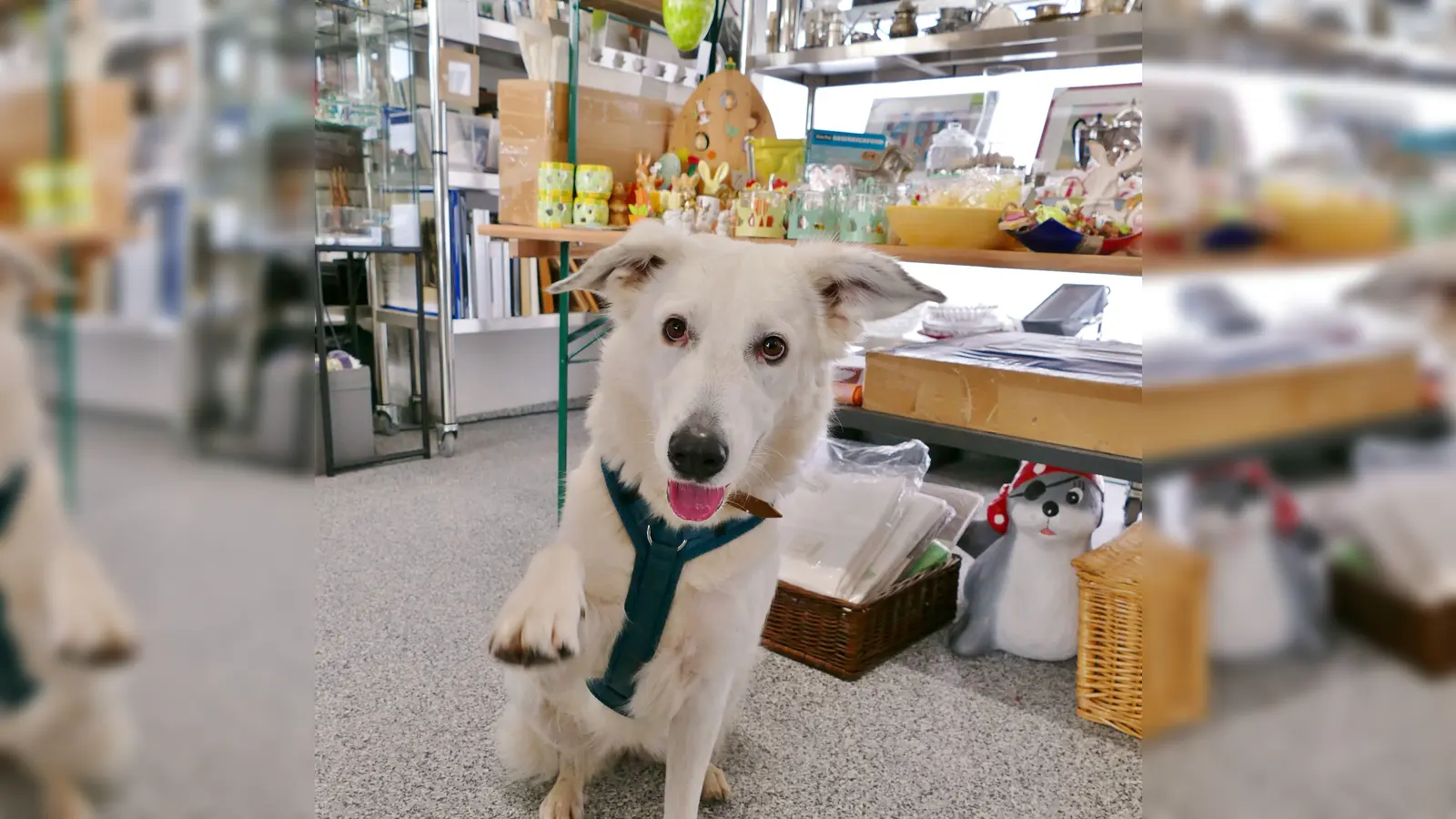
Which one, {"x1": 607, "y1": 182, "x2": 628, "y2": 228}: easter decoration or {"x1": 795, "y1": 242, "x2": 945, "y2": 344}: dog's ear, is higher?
{"x1": 607, "y1": 182, "x2": 628, "y2": 228}: easter decoration

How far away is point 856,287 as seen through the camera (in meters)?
1.38

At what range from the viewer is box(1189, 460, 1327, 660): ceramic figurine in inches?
7.4

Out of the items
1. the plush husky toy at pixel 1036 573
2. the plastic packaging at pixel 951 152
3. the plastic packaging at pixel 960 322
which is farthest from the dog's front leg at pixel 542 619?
the plastic packaging at pixel 951 152

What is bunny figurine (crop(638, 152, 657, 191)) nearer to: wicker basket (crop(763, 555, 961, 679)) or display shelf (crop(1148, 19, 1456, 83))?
wicker basket (crop(763, 555, 961, 679))

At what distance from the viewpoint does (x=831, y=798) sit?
1.51 metres

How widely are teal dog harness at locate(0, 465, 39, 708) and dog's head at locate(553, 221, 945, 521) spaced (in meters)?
0.96

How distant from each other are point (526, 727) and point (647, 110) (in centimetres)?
213

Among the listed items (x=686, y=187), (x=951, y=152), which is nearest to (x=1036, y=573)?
(x=951, y=152)

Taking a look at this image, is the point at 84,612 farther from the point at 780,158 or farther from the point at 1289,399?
the point at 780,158

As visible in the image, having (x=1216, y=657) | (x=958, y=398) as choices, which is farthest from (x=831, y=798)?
(x=1216, y=657)

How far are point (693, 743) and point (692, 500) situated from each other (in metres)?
0.37

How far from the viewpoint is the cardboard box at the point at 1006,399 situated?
1.64m

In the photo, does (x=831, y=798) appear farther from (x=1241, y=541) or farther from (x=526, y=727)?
(x=1241, y=541)

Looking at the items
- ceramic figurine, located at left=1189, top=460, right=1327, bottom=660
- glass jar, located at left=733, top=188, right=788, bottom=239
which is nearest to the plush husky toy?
glass jar, located at left=733, top=188, right=788, bottom=239
